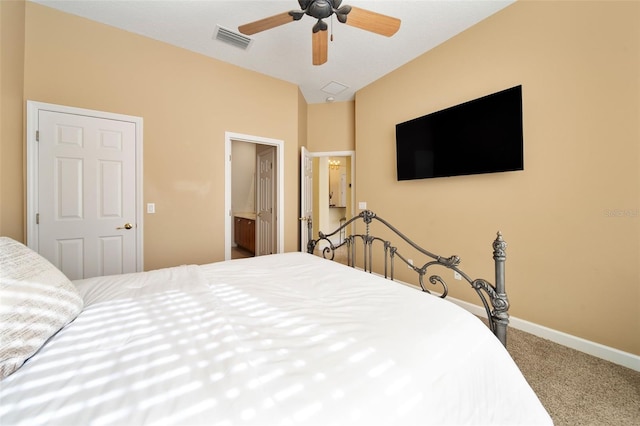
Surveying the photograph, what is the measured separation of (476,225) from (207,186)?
3157 mm

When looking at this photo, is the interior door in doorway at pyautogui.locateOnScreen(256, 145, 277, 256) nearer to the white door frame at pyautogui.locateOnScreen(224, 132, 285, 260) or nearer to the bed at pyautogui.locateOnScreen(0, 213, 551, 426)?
the white door frame at pyautogui.locateOnScreen(224, 132, 285, 260)

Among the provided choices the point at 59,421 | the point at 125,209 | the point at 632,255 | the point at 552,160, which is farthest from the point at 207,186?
the point at 632,255

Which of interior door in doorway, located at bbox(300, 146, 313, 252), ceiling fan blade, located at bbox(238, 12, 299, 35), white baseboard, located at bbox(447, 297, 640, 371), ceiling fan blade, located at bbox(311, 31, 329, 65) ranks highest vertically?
ceiling fan blade, located at bbox(238, 12, 299, 35)

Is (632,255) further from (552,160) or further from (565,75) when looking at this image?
(565,75)

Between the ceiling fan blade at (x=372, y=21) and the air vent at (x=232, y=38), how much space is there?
1.48 metres

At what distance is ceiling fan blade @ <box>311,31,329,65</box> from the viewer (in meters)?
Answer: 2.00

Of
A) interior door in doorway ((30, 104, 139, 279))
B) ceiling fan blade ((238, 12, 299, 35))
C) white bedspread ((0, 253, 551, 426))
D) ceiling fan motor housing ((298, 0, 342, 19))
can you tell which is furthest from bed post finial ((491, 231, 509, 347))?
interior door in doorway ((30, 104, 139, 279))

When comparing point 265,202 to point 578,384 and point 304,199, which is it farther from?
point 578,384

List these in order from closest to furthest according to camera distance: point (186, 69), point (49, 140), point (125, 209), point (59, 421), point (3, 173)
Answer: point (59, 421)
point (3, 173)
point (49, 140)
point (125, 209)
point (186, 69)

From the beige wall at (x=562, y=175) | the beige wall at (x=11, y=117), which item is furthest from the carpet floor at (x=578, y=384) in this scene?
the beige wall at (x=11, y=117)

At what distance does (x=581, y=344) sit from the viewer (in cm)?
199

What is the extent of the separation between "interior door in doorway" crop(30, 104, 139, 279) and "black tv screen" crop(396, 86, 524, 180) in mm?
3225

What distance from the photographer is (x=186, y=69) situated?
301 cm

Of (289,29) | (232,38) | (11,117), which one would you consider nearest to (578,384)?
(289,29)
